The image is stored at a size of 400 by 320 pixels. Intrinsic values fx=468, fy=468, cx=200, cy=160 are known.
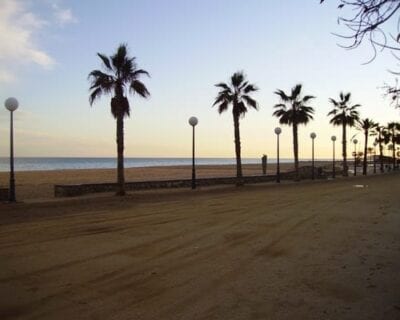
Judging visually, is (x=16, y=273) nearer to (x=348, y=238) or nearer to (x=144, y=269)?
(x=144, y=269)

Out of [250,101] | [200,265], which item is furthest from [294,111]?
[200,265]

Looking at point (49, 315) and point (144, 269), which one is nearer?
point (49, 315)

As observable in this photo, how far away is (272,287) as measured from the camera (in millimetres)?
6555

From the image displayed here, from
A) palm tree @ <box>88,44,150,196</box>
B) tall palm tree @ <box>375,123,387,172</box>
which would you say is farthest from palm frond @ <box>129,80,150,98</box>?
tall palm tree @ <box>375,123,387,172</box>

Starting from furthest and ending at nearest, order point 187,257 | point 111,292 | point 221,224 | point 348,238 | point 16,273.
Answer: point 221,224 < point 348,238 < point 187,257 < point 16,273 < point 111,292

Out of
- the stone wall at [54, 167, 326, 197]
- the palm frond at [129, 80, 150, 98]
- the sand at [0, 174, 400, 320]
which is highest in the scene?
the palm frond at [129, 80, 150, 98]

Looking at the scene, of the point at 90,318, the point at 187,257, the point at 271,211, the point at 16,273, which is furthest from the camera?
the point at 271,211

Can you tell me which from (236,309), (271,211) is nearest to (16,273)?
(236,309)

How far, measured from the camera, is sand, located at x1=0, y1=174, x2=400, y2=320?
18.7ft

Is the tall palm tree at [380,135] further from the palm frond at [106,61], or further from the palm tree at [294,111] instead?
the palm frond at [106,61]

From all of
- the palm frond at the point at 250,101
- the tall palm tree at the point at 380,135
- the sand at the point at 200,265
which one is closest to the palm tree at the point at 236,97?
the palm frond at the point at 250,101

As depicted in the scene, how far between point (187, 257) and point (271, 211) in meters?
7.47

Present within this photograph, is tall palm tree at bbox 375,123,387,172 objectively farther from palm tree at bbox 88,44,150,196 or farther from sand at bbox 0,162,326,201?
palm tree at bbox 88,44,150,196

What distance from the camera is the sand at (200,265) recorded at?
18.7ft
